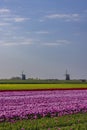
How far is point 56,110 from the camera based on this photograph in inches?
785

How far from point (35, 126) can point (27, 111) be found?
3974mm

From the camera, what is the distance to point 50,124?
51.1 feet

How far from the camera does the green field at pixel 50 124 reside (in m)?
14.4

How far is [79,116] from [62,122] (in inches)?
100

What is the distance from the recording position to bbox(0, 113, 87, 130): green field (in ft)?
47.4

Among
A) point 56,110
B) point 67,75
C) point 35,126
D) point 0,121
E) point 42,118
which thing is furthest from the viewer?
point 67,75

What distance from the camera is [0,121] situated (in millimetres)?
16109

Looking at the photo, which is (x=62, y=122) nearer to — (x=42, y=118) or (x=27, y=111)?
(x=42, y=118)

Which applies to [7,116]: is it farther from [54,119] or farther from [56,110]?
[56,110]

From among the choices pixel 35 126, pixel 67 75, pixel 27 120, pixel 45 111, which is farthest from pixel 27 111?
pixel 67 75

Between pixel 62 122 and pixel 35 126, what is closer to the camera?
pixel 35 126

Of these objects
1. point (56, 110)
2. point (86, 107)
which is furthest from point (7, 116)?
point (86, 107)

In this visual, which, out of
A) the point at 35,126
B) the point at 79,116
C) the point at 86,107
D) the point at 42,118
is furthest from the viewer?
the point at 86,107

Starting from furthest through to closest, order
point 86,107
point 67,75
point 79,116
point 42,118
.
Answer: point 67,75 < point 86,107 < point 79,116 < point 42,118
